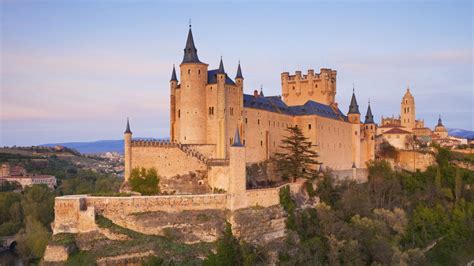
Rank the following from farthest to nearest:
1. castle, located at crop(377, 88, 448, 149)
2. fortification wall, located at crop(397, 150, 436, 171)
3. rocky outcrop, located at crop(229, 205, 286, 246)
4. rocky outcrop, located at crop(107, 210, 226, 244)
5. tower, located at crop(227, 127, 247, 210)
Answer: castle, located at crop(377, 88, 448, 149)
fortification wall, located at crop(397, 150, 436, 171)
tower, located at crop(227, 127, 247, 210)
rocky outcrop, located at crop(229, 205, 286, 246)
rocky outcrop, located at crop(107, 210, 226, 244)

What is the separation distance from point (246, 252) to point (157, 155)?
34.8 ft

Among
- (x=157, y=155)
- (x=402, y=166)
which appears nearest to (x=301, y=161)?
(x=157, y=155)

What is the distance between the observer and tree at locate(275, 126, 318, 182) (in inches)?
1657

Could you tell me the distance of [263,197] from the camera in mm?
35031

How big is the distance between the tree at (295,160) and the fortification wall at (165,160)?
26.6 ft

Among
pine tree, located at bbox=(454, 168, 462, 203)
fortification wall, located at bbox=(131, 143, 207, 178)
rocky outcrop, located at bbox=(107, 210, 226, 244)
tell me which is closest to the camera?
rocky outcrop, located at bbox=(107, 210, 226, 244)

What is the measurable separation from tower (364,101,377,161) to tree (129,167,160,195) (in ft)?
94.9

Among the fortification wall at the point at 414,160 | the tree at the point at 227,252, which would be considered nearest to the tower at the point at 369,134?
the fortification wall at the point at 414,160

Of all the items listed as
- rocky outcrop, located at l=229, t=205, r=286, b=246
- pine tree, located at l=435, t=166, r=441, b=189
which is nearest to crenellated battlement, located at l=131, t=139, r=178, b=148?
rocky outcrop, located at l=229, t=205, r=286, b=246

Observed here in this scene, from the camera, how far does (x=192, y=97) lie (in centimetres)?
3956

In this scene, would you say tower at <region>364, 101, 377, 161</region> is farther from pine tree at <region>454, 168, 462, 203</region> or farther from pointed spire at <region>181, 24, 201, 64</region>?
pointed spire at <region>181, 24, 201, 64</region>

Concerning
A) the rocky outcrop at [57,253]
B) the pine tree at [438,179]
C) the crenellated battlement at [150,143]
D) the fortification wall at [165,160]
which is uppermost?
the crenellated battlement at [150,143]

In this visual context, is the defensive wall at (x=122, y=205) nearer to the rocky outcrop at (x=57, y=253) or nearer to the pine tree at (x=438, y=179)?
the rocky outcrop at (x=57, y=253)

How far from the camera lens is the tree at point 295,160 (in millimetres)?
42094
